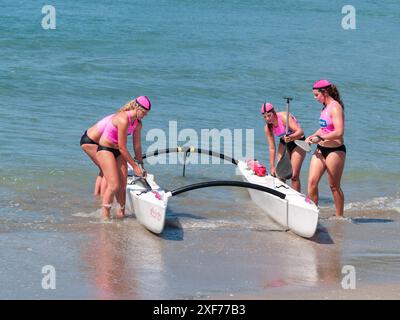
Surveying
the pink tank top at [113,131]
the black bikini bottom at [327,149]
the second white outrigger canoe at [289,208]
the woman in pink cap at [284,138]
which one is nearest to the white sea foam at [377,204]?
the woman in pink cap at [284,138]

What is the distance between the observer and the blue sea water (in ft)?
42.1

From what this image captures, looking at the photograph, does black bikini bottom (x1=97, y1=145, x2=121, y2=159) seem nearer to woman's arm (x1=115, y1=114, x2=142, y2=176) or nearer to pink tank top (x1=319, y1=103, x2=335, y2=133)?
woman's arm (x1=115, y1=114, x2=142, y2=176)

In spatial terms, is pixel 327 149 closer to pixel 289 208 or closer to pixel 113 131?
pixel 289 208

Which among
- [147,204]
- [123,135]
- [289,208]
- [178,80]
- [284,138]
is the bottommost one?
[289,208]

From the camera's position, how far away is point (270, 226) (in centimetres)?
1041

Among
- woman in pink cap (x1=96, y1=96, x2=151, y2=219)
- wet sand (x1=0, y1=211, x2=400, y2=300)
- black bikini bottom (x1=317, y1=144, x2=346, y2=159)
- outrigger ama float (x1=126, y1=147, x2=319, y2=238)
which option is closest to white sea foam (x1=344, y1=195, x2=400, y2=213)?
wet sand (x1=0, y1=211, x2=400, y2=300)

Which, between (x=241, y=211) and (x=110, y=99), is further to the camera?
(x=110, y=99)

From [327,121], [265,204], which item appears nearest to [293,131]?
[265,204]

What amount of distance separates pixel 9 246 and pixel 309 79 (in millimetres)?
14304

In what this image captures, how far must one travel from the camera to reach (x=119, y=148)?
981 centimetres

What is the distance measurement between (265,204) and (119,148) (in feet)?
7.01
